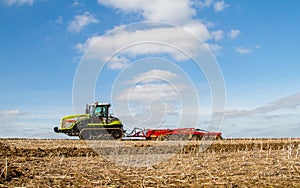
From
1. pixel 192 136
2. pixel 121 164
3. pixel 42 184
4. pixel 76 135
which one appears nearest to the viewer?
pixel 42 184

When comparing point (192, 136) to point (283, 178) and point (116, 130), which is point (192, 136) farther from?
point (283, 178)

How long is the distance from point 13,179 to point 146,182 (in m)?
2.66

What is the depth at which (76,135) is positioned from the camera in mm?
29016

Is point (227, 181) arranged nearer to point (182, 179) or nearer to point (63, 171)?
point (182, 179)

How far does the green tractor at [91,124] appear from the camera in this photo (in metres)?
28.7

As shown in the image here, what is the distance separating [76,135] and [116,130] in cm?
287

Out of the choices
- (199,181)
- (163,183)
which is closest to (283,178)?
(199,181)

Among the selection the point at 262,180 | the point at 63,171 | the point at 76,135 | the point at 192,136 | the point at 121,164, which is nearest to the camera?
the point at 262,180

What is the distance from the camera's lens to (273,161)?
11750 mm

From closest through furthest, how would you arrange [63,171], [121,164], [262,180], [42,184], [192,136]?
1. [42,184]
2. [262,180]
3. [63,171]
4. [121,164]
5. [192,136]

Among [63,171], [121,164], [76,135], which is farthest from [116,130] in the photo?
[63,171]

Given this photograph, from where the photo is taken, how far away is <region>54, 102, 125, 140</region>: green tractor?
94.1ft

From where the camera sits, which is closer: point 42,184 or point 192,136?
point 42,184

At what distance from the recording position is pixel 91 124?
28.6 m
